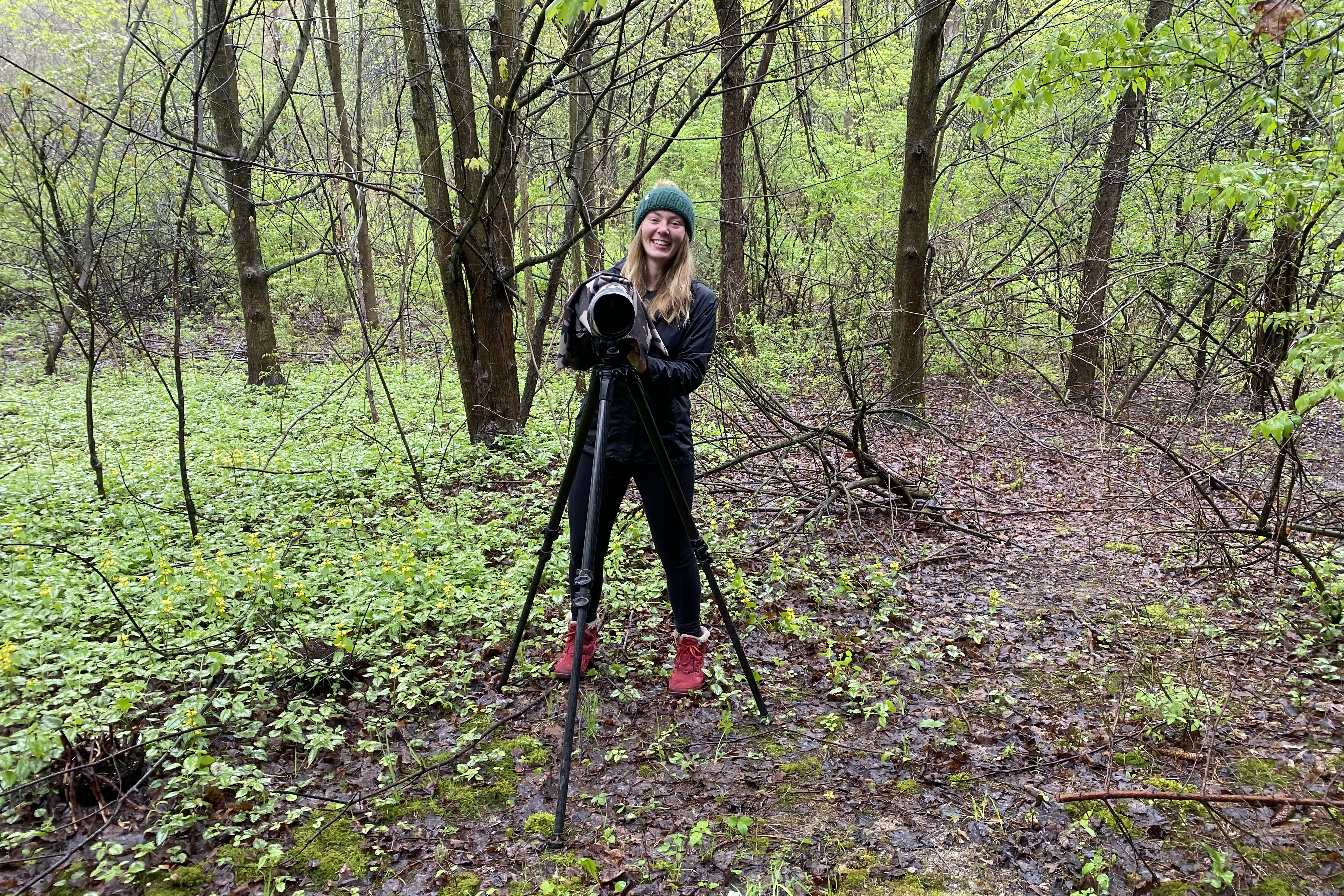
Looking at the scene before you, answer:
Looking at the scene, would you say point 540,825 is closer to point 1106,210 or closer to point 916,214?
point 916,214

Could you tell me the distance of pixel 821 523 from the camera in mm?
4809

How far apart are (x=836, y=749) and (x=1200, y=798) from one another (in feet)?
3.81

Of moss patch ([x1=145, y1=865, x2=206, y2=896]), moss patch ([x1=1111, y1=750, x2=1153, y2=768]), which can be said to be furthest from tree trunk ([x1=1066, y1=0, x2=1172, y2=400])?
moss patch ([x1=145, y1=865, x2=206, y2=896])

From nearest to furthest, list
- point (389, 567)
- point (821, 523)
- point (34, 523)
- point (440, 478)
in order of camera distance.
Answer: point (389, 567)
point (34, 523)
point (821, 523)
point (440, 478)

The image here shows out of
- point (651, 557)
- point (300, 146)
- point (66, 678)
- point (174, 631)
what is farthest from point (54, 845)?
point (300, 146)

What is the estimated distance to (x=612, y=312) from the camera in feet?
7.57

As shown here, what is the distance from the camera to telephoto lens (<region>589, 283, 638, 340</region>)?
227cm

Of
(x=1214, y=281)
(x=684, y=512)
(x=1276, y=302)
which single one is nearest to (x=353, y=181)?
(x=684, y=512)

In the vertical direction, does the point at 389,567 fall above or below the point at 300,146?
below

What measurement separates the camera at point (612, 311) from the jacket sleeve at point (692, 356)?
25 centimetres

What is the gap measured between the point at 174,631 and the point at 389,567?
3.07ft

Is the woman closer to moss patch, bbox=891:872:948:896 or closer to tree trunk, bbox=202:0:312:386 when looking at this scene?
moss patch, bbox=891:872:948:896

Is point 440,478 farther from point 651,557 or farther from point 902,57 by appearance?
point 902,57

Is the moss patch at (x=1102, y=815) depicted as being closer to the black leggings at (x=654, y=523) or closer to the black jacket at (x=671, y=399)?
the black leggings at (x=654, y=523)
